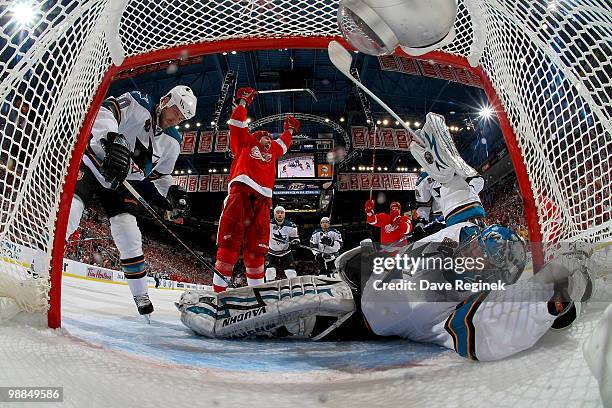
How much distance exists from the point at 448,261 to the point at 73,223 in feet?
4.56

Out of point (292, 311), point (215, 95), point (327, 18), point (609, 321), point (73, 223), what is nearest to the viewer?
point (609, 321)

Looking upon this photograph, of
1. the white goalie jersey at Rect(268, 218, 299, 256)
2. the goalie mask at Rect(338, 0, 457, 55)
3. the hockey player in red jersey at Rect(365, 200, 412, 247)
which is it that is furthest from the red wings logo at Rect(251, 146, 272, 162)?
the hockey player in red jersey at Rect(365, 200, 412, 247)

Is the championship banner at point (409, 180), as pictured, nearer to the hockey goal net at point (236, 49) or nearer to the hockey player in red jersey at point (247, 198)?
the hockey player in red jersey at point (247, 198)

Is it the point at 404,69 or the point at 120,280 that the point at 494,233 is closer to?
the point at 404,69

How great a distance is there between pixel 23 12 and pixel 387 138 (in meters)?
7.98

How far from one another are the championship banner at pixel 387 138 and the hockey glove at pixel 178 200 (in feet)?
22.8

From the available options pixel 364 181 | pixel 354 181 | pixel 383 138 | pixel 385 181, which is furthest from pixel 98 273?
pixel 385 181

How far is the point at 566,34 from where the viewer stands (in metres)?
0.97

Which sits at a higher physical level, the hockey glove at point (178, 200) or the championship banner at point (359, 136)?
the championship banner at point (359, 136)

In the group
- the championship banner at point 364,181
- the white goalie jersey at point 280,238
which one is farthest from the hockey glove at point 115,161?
the championship banner at point 364,181

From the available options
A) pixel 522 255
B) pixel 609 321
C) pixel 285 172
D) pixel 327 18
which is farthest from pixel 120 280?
pixel 609 321

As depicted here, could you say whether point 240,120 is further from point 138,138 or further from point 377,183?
point 377,183

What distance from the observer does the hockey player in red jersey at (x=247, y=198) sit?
6.96ft

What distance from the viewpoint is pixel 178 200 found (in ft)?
6.04
